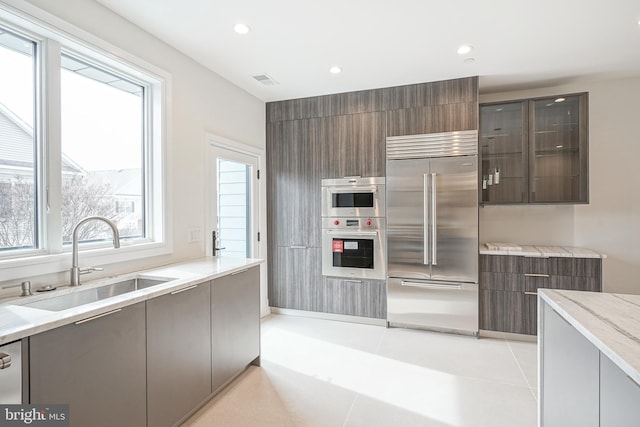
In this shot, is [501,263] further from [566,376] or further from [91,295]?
[91,295]

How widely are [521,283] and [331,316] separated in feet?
6.88

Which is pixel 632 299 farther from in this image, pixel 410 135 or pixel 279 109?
pixel 279 109

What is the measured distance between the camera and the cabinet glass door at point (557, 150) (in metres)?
3.28

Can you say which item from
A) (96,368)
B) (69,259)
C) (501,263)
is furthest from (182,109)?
(501,263)

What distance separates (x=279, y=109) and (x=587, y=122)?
336 centimetres

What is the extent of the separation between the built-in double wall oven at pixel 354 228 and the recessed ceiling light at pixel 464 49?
1.44 meters

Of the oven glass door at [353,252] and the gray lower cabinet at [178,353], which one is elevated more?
the oven glass door at [353,252]

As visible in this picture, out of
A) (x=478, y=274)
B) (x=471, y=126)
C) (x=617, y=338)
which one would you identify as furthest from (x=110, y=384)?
(x=471, y=126)

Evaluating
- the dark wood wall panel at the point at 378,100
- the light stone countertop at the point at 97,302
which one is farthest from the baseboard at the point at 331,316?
the dark wood wall panel at the point at 378,100

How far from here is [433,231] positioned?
3.46 meters

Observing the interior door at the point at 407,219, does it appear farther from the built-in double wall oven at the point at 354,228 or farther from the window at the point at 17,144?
the window at the point at 17,144

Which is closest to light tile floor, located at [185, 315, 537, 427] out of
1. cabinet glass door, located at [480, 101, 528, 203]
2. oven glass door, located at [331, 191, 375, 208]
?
oven glass door, located at [331, 191, 375, 208]

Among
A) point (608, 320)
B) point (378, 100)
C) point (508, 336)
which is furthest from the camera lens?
point (378, 100)

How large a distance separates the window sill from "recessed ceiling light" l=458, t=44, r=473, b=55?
297cm
